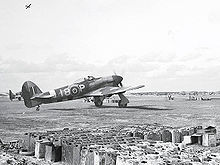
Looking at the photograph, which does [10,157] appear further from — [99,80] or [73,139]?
[99,80]

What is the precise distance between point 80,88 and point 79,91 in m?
0.42

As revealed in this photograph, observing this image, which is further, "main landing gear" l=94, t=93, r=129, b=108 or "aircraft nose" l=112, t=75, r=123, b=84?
"aircraft nose" l=112, t=75, r=123, b=84

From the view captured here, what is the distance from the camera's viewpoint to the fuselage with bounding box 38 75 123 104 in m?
38.4

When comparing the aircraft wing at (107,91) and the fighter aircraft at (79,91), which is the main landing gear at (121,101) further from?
the aircraft wing at (107,91)

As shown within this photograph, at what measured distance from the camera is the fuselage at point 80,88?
38.4 meters

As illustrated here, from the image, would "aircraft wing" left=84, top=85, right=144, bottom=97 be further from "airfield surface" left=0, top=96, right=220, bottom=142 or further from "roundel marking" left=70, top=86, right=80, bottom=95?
"airfield surface" left=0, top=96, right=220, bottom=142

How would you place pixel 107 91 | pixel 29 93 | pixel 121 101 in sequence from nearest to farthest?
pixel 29 93
pixel 107 91
pixel 121 101

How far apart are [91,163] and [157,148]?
3.21 meters

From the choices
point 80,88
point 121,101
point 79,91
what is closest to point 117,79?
point 121,101

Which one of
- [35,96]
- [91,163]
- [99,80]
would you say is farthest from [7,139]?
[99,80]

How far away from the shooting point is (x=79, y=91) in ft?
133

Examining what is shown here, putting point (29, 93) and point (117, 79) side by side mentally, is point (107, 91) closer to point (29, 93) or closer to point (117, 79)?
point (117, 79)

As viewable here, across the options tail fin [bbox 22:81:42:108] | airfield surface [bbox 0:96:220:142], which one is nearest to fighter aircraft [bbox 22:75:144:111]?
tail fin [bbox 22:81:42:108]

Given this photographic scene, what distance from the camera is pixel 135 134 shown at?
54.6 ft
